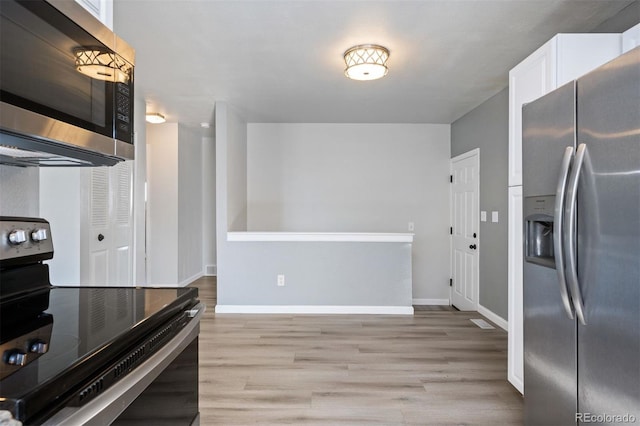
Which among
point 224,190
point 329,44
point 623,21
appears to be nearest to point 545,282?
point 623,21

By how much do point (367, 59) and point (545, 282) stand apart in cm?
198

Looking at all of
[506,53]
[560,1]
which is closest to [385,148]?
[506,53]

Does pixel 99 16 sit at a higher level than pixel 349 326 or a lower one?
higher

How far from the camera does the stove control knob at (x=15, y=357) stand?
2.21ft

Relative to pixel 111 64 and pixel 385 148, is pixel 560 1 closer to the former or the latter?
pixel 111 64

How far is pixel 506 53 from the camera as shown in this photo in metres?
2.78

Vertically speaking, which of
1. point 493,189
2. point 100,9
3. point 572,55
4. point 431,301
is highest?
point 572,55

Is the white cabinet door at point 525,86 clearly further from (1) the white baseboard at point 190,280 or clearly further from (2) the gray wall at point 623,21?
(1) the white baseboard at point 190,280

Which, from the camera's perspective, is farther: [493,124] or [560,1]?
[493,124]

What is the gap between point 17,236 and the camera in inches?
44.2

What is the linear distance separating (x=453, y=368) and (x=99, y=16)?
2.93 m

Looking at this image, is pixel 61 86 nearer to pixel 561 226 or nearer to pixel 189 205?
pixel 561 226

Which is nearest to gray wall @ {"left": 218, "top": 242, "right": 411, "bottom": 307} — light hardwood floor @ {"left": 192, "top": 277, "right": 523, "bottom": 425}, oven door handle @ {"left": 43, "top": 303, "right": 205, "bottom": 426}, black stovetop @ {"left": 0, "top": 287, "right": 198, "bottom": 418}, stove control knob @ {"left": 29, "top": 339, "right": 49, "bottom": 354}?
light hardwood floor @ {"left": 192, "top": 277, "right": 523, "bottom": 425}
